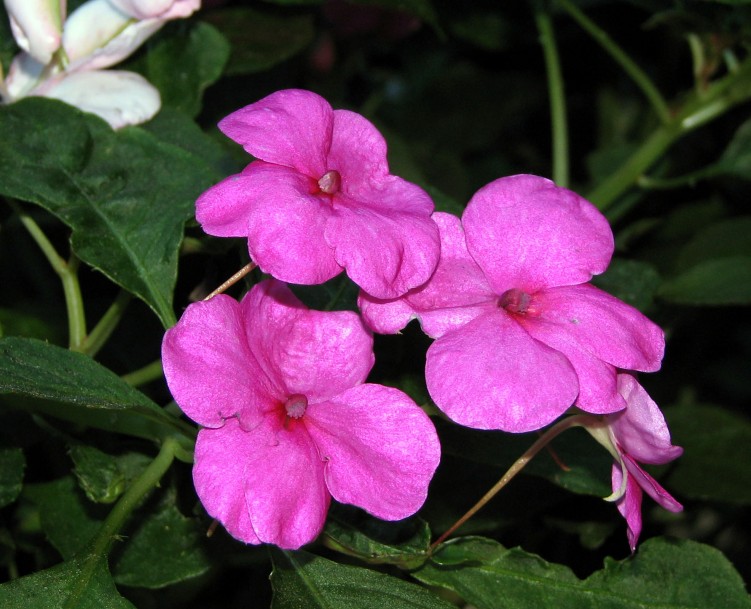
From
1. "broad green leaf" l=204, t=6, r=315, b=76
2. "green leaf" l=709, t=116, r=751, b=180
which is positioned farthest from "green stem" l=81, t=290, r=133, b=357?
"green leaf" l=709, t=116, r=751, b=180

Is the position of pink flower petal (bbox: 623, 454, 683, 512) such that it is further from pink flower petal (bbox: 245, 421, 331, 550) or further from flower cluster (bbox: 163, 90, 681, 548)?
pink flower petal (bbox: 245, 421, 331, 550)

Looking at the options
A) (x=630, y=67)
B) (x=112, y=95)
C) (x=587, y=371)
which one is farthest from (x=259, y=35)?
(x=587, y=371)

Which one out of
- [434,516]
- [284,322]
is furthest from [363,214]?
[434,516]

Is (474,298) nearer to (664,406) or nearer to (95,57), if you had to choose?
(95,57)

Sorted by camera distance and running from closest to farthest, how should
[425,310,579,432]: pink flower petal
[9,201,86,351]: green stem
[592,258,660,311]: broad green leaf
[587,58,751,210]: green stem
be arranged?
[425,310,579,432]: pink flower petal → [9,201,86,351]: green stem → [592,258,660,311]: broad green leaf → [587,58,751,210]: green stem

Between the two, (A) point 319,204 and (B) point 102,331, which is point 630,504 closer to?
(A) point 319,204

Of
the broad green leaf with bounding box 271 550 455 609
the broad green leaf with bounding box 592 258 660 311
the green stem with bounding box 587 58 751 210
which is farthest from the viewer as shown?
the green stem with bounding box 587 58 751 210

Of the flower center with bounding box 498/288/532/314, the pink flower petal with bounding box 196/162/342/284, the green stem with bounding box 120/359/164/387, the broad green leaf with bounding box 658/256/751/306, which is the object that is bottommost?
the broad green leaf with bounding box 658/256/751/306
